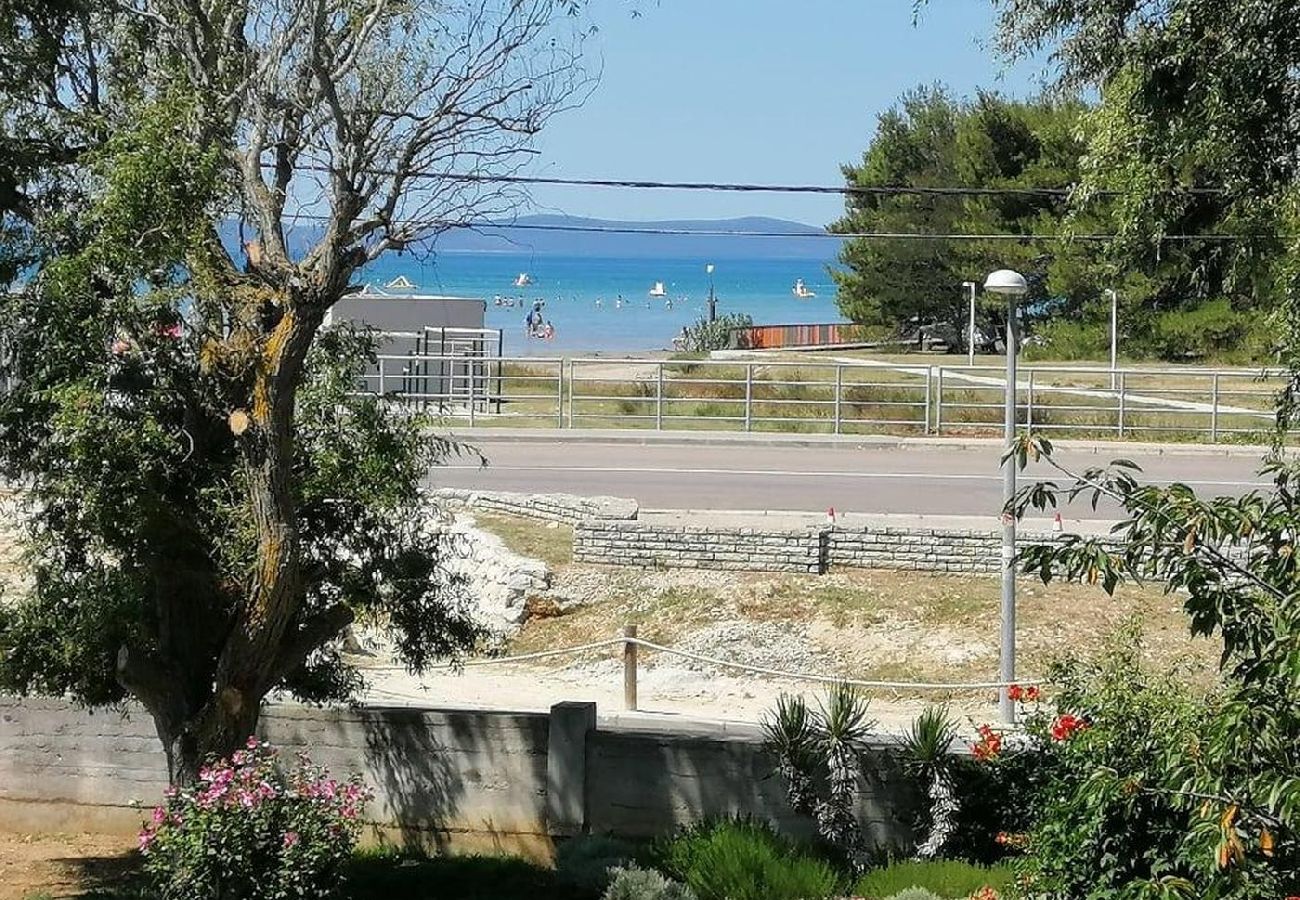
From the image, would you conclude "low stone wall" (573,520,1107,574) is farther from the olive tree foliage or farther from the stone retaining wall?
the olive tree foliage

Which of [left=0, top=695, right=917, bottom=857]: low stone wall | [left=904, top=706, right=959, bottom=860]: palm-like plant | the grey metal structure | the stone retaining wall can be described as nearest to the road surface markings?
the grey metal structure

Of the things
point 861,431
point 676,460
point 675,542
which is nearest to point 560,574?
point 675,542

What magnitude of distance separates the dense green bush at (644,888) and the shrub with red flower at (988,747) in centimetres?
190

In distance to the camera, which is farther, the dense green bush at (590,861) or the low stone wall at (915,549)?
the low stone wall at (915,549)

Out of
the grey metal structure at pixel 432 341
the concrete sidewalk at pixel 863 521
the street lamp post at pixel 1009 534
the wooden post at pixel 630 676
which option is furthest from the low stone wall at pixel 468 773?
the grey metal structure at pixel 432 341

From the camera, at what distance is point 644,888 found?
8891 mm

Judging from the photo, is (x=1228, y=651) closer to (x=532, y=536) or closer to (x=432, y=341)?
(x=532, y=536)

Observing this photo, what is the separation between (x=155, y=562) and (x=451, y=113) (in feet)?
9.33

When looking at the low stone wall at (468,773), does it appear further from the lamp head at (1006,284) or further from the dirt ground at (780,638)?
the lamp head at (1006,284)

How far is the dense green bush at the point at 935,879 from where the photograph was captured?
9.00 metres

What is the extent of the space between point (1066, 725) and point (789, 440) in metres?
20.8

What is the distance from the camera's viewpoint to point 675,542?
60.4 ft

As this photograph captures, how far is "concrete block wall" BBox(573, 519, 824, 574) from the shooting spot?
1800 cm

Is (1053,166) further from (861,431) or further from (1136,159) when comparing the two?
(1136,159)
